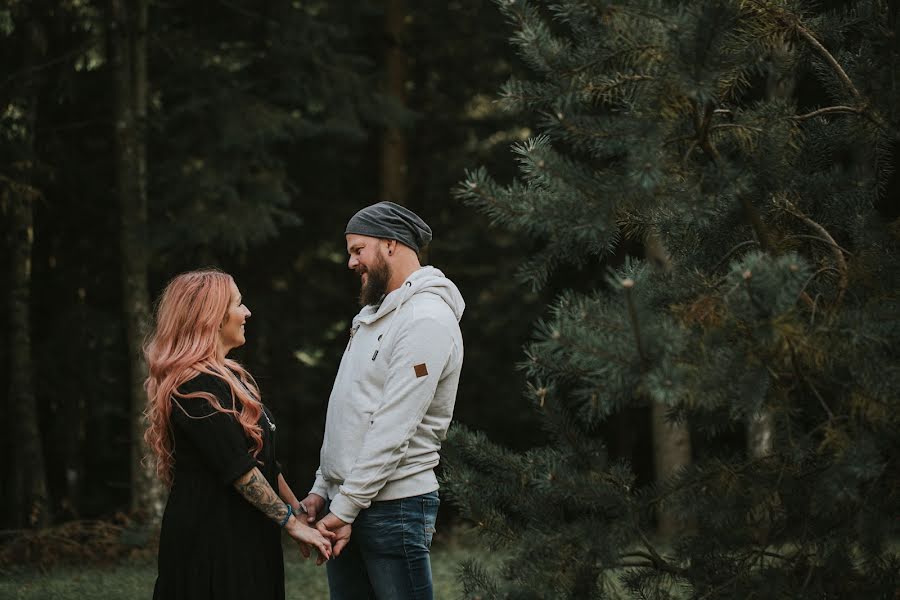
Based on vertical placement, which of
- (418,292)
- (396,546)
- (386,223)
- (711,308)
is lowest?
(396,546)

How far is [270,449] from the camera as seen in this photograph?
146 inches

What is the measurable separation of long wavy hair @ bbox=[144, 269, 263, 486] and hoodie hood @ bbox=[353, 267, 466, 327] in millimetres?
547

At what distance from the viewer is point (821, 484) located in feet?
7.70

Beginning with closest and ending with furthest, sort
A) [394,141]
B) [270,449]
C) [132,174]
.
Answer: [270,449] → [132,174] → [394,141]

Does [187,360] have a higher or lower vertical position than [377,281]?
lower

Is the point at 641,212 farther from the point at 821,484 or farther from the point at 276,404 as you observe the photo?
the point at 276,404

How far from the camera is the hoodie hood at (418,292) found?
362 centimetres

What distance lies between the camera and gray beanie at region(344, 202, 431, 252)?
12.3 ft

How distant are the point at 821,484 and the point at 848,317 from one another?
0.42 metres

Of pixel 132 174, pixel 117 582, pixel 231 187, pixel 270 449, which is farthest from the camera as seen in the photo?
pixel 231 187

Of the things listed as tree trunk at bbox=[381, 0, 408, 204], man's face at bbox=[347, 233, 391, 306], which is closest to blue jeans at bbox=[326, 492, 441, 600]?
man's face at bbox=[347, 233, 391, 306]

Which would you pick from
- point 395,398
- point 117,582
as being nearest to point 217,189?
point 117,582

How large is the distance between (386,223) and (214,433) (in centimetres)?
103

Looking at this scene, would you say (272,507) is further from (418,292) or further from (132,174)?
(132,174)
